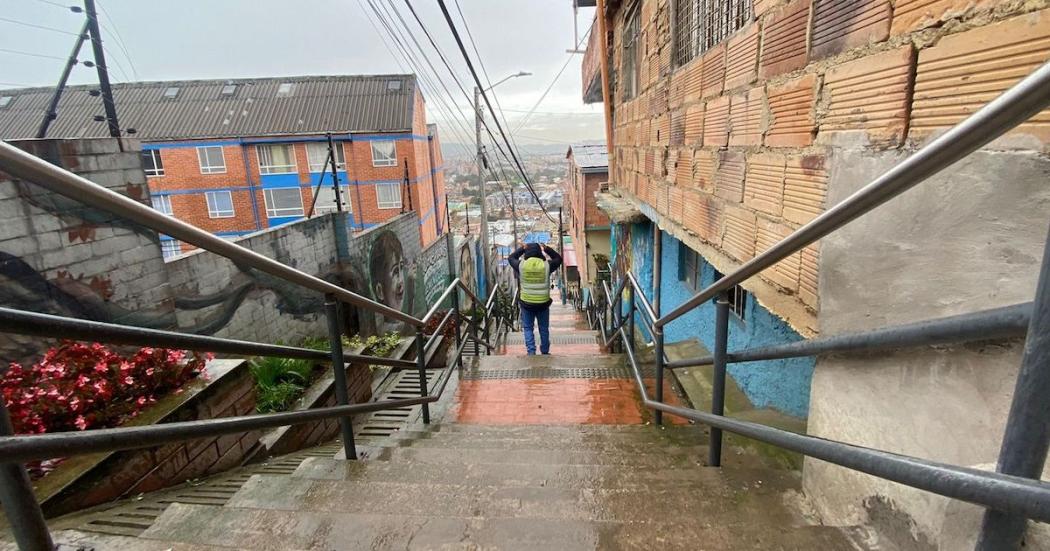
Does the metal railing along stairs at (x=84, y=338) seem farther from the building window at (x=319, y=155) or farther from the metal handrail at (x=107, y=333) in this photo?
the building window at (x=319, y=155)

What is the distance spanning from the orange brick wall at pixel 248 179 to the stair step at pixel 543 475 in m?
21.9

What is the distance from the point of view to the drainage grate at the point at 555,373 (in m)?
4.50

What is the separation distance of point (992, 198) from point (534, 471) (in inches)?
73.0

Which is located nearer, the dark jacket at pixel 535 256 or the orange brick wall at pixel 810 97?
the orange brick wall at pixel 810 97

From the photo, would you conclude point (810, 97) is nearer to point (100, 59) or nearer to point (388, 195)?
point (100, 59)

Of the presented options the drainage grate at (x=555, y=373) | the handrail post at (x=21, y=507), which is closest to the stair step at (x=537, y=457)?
the handrail post at (x=21, y=507)

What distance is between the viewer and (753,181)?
242 centimetres

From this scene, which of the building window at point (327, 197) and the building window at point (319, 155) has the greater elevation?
the building window at point (319, 155)

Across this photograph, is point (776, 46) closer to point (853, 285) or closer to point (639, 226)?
point (853, 285)

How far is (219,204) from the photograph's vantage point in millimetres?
24359

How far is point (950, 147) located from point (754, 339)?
2.64 metres

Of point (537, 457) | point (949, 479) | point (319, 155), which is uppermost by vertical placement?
point (319, 155)

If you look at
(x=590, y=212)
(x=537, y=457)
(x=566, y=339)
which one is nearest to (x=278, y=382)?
(x=537, y=457)

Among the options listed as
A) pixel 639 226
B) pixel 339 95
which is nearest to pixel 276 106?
pixel 339 95
